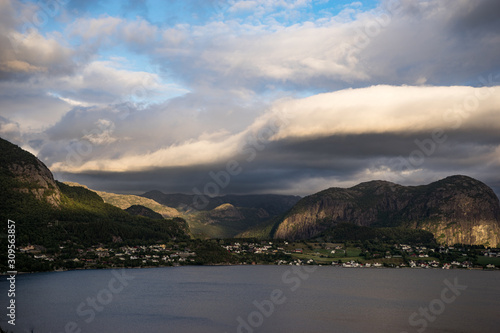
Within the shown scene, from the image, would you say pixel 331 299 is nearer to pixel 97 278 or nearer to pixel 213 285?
pixel 213 285

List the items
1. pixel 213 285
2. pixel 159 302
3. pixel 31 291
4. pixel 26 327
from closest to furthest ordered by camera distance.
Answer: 1. pixel 26 327
2. pixel 159 302
3. pixel 31 291
4. pixel 213 285

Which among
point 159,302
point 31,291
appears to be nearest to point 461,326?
point 159,302

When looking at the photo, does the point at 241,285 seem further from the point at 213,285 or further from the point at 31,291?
the point at 31,291

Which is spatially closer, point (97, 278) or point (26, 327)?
point (26, 327)

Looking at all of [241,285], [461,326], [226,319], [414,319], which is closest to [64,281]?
[241,285]

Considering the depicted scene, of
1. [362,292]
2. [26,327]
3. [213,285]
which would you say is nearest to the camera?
[26,327]

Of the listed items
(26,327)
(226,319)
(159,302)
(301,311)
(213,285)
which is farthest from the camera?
(213,285)
